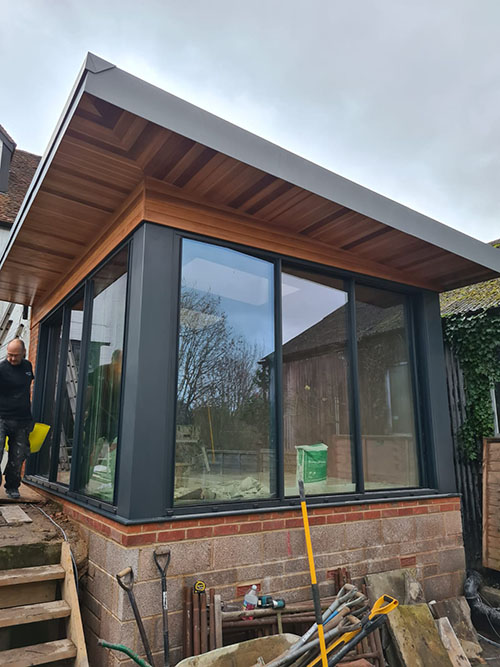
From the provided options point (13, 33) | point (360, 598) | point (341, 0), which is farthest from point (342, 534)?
point (13, 33)

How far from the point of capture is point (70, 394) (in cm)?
479

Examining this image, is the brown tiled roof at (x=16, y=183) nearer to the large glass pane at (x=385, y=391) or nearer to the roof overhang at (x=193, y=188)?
the roof overhang at (x=193, y=188)

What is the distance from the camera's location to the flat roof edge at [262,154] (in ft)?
7.40

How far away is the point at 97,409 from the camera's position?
11.9 ft

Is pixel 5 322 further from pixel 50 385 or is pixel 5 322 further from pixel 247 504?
pixel 247 504

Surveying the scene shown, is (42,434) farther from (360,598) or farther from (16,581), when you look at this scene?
(360,598)

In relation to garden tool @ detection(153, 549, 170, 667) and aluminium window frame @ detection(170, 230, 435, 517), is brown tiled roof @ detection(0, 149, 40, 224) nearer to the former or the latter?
aluminium window frame @ detection(170, 230, 435, 517)

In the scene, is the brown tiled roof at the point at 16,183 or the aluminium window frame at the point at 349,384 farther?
the brown tiled roof at the point at 16,183

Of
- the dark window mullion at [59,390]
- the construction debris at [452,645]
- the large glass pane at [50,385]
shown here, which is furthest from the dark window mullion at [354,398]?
the large glass pane at [50,385]

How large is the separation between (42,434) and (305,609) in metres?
3.32

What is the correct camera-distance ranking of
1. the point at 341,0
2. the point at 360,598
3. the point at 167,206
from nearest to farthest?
the point at 360,598, the point at 167,206, the point at 341,0

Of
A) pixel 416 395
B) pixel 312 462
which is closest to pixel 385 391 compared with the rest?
pixel 416 395

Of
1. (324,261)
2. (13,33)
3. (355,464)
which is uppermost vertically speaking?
(13,33)

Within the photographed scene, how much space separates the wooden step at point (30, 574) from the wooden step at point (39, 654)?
14.4 inches
